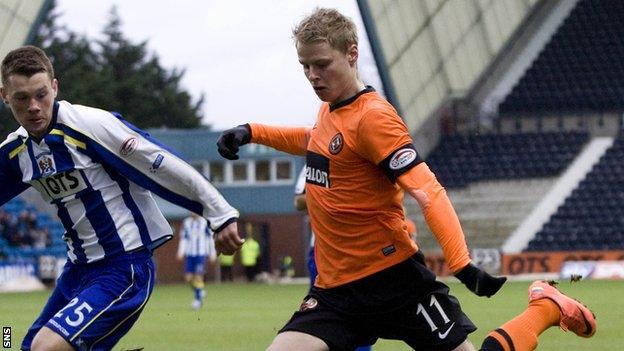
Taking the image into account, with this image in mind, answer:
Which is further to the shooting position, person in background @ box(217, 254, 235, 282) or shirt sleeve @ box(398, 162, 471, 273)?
person in background @ box(217, 254, 235, 282)

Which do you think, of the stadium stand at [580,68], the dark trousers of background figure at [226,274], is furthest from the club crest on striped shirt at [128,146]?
the dark trousers of background figure at [226,274]

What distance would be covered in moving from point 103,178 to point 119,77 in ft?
243

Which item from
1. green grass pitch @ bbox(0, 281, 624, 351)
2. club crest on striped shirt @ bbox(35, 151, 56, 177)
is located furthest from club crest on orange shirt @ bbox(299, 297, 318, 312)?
green grass pitch @ bbox(0, 281, 624, 351)

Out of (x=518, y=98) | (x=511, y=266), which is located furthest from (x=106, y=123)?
(x=518, y=98)

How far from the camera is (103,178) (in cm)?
657

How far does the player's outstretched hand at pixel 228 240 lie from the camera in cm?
627

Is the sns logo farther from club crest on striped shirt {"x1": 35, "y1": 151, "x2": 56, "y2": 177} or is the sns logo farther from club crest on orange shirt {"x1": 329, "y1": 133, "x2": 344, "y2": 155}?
club crest on striped shirt {"x1": 35, "y1": 151, "x2": 56, "y2": 177}

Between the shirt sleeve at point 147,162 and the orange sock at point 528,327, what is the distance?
56.8 inches

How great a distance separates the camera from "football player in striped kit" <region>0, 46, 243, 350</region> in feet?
20.7

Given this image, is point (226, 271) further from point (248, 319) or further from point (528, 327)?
point (528, 327)

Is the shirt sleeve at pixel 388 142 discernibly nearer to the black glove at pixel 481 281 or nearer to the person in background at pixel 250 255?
the black glove at pixel 481 281

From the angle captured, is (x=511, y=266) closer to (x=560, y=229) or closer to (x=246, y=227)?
(x=560, y=229)

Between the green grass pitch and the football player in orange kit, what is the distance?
6197mm

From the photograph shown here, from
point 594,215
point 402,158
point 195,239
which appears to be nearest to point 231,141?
point 402,158
